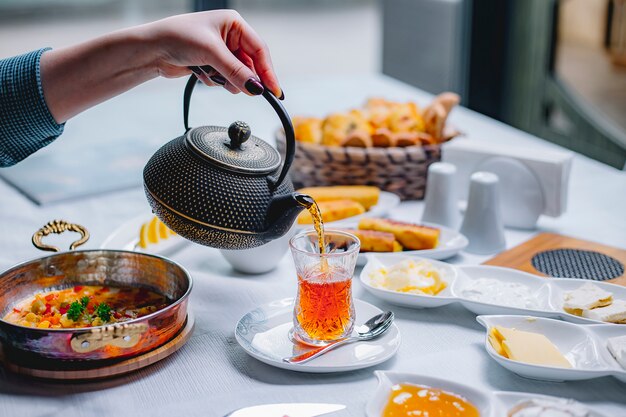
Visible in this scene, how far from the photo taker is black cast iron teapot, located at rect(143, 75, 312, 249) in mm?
1108

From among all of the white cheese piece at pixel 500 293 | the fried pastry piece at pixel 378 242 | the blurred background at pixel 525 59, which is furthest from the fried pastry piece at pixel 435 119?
the blurred background at pixel 525 59

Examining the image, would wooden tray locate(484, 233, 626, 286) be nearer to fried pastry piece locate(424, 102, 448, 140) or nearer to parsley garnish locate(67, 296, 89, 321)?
fried pastry piece locate(424, 102, 448, 140)

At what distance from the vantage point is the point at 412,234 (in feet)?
4.89

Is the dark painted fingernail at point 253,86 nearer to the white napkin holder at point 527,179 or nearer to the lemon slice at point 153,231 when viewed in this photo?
the lemon slice at point 153,231

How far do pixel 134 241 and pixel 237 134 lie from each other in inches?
18.5

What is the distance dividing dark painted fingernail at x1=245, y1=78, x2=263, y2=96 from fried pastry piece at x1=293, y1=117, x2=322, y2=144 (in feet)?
2.35

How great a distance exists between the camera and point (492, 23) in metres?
3.80

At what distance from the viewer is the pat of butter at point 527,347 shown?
3.43 feet

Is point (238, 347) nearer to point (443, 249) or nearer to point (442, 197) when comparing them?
point (443, 249)

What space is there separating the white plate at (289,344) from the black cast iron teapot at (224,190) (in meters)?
0.14

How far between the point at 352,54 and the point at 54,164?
5.86 meters

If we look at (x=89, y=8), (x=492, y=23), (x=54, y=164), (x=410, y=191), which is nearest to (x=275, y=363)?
(x=410, y=191)

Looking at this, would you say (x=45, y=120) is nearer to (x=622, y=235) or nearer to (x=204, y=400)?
(x=204, y=400)

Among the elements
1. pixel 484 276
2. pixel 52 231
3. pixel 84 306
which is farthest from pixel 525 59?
pixel 84 306
